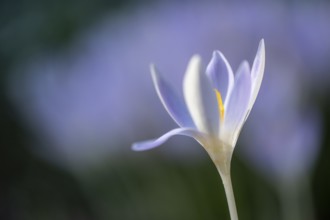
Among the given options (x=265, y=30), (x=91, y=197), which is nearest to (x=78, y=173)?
(x=91, y=197)

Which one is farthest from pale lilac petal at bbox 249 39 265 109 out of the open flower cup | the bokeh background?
the bokeh background

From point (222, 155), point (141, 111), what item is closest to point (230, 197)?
point (222, 155)

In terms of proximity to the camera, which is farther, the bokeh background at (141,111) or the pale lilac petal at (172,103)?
the bokeh background at (141,111)

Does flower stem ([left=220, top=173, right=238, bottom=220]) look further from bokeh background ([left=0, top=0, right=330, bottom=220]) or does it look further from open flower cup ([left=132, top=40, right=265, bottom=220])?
bokeh background ([left=0, top=0, right=330, bottom=220])

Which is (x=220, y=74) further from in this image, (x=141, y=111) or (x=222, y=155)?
(x=141, y=111)

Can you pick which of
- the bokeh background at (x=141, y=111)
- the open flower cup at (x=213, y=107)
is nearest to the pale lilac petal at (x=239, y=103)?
the open flower cup at (x=213, y=107)

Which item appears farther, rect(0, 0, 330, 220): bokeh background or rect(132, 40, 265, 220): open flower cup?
rect(0, 0, 330, 220): bokeh background

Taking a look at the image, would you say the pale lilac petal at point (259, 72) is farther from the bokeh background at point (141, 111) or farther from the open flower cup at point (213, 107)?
the bokeh background at point (141, 111)
